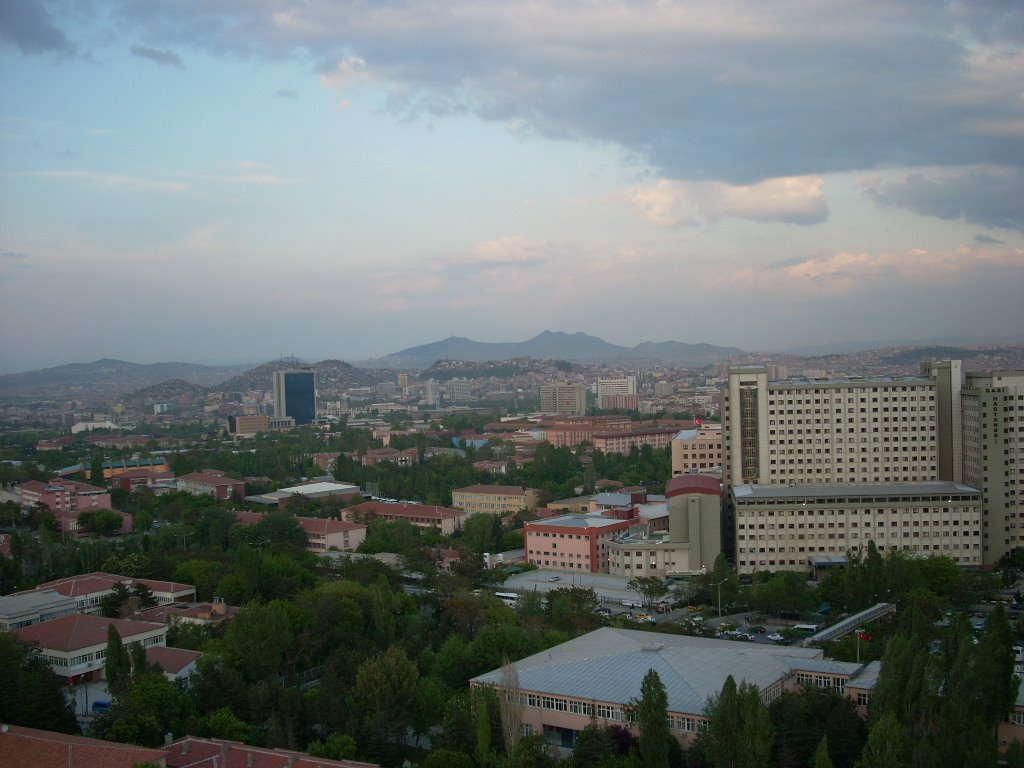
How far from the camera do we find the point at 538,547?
1919cm

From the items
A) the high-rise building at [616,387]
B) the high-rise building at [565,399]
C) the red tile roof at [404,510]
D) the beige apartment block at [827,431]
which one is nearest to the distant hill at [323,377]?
the high-rise building at [616,387]

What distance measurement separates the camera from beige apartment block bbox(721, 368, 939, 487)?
63.9ft

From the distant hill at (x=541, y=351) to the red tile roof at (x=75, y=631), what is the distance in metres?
138

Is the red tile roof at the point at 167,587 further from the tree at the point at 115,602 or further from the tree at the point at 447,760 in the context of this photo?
the tree at the point at 447,760

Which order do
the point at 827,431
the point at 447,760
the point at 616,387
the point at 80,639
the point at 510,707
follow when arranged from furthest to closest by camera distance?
the point at 616,387
the point at 827,431
the point at 80,639
the point at 510,707
the point at 447,760

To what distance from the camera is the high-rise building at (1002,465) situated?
58.1ft

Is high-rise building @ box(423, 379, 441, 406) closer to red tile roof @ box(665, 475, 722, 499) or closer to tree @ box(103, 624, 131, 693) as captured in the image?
red tile roof @ box(665, 475, 722, 499)

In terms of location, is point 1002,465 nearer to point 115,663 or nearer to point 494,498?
point 494,498

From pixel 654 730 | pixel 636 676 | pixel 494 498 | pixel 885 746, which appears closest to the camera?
pixel 885 746

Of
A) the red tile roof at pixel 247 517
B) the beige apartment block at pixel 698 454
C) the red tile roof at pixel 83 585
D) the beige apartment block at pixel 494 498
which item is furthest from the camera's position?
the beige apartment block at pixel 494 498

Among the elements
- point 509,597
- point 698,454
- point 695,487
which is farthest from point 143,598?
point 698,454

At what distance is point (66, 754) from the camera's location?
7.90 m

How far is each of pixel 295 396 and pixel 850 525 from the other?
4743 centimetres

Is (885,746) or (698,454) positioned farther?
(698,454)
